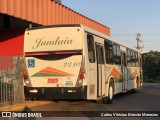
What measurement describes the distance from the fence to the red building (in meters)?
2.48

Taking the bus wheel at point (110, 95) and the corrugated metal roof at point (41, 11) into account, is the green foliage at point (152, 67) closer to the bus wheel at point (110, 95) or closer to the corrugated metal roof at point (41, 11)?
the corrugated metal roof at point (41, 11)

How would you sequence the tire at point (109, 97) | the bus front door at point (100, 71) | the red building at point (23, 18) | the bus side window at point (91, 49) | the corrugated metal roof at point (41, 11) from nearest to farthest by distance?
the bus side window at point (91, 49)
the bus front door at point (100, 71)
the tire at point (109, 97)
the corrugated metal roof at point (41, 11)
the red building at point (23, 18)

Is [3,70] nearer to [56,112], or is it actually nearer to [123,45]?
[56,112]

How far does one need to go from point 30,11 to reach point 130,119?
30.3 feet

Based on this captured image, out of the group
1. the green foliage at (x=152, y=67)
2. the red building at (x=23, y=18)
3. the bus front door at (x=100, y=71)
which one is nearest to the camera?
the bus front door at (x=100, y=71)

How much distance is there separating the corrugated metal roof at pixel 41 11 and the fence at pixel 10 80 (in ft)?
8.12

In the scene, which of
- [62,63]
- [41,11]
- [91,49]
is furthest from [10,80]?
[41,11]

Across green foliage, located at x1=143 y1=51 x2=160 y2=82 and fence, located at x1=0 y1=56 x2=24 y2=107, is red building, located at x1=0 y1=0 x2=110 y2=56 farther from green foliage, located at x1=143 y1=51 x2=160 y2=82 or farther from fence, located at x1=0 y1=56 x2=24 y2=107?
green foliage, located at x1=143 y1=51 x2=160 y2=82

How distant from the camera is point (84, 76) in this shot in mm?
12938

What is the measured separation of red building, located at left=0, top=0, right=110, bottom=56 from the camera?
57.9ft

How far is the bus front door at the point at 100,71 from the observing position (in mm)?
14414

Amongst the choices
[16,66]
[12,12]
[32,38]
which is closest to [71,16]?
[12,12]

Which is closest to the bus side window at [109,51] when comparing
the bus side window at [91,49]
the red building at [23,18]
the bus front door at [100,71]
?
the bus front door at [100,71]

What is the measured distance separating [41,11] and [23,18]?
2049mm
